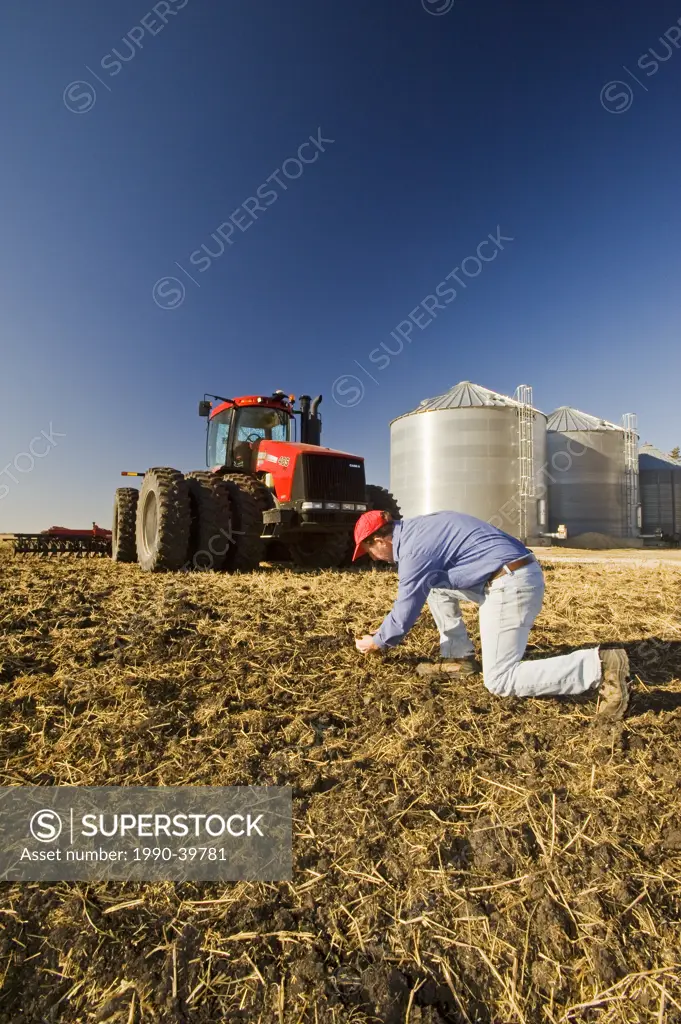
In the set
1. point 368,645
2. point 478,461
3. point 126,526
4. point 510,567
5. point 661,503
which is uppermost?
point 478,461

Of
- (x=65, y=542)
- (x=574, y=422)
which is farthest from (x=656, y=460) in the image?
(x=65, y=542)

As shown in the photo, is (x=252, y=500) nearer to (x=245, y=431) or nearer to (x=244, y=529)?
(x=244, y=529)

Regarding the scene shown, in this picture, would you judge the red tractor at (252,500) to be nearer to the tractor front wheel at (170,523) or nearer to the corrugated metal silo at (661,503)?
the tractor front wheel at (170,523)

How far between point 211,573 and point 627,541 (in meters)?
21.7

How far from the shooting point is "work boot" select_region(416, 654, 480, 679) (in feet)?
11.8

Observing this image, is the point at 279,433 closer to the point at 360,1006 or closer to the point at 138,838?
the point at 138,838

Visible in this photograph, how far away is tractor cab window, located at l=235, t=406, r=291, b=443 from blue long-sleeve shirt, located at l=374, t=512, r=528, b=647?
6.33 meters

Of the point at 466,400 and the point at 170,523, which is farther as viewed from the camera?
the point at 466,400

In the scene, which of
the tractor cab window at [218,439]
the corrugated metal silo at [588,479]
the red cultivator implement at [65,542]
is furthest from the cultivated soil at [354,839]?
the corrugated metal silo at [588,479]

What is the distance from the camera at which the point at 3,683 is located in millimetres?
3180

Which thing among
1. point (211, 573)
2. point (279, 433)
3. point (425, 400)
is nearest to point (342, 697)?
point (211, 573)

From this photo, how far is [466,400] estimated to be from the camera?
21484 mm

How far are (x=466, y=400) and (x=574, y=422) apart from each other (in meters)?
6.19

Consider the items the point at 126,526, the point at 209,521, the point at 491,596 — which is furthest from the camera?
the point at 126,526
